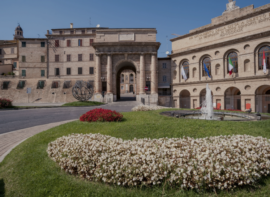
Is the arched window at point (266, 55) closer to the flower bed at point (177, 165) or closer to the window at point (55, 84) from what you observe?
the flower bed at point (177, 165)

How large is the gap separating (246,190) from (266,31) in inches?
1252

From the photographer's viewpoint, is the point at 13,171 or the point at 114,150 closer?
the point at 114,150

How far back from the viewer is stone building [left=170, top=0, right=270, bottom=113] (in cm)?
2725

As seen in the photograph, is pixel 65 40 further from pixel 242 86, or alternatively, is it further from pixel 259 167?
pixel 259 167

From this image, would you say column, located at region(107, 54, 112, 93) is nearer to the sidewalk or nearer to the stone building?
the stone building

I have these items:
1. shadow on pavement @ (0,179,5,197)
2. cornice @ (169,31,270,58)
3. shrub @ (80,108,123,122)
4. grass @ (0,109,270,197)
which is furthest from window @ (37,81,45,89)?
shadow on pavement @ (0,179,5,197)

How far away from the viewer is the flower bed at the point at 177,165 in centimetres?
366

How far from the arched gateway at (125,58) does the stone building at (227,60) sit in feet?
17.6

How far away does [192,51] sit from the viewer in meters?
35.2

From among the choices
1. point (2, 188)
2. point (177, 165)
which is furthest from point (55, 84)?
point (177, 165)

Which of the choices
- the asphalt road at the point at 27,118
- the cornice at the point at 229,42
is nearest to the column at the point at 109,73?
the cornice at the point at 229,42

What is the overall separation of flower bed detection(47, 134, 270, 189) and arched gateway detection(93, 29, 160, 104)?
33.6 metres

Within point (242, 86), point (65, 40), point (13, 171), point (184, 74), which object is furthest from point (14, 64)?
point (242, 86)

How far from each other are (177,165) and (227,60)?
33.2m
